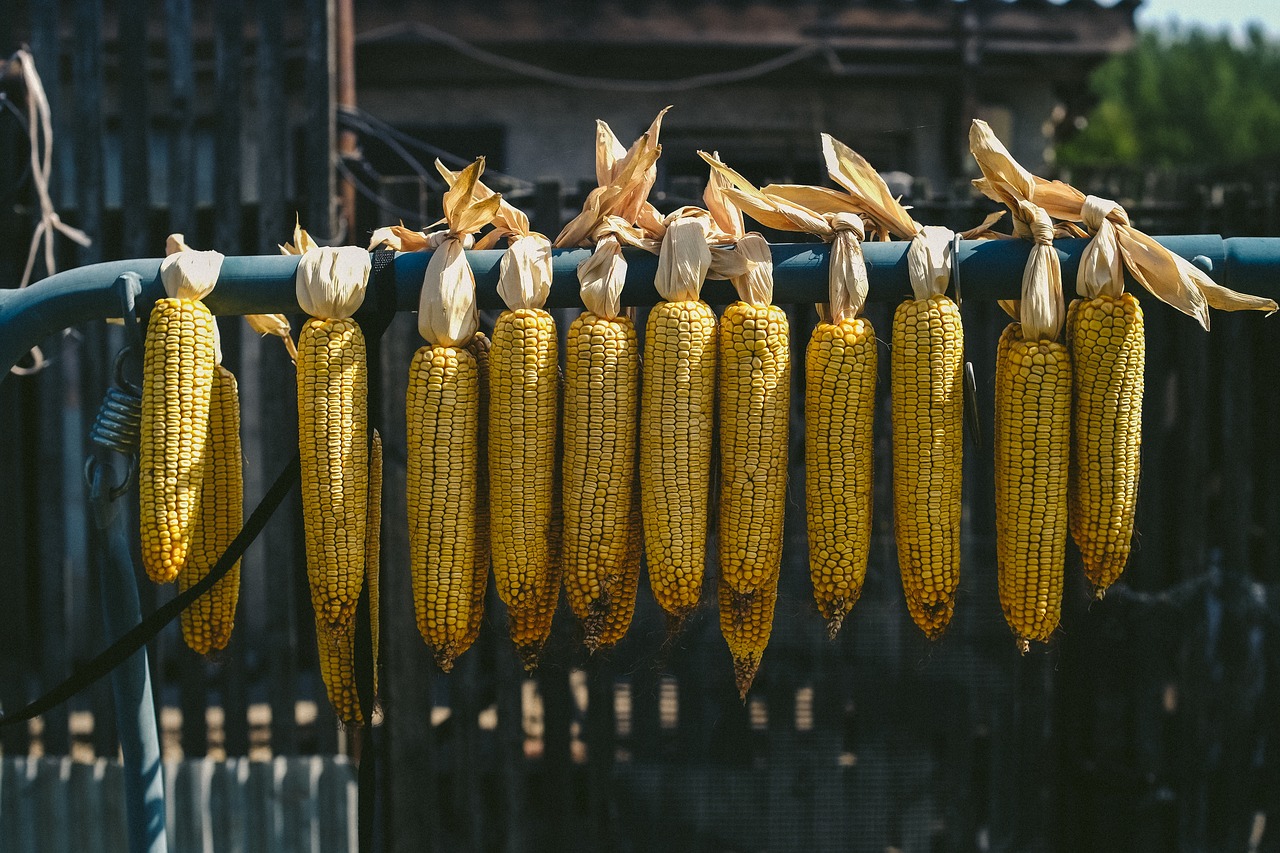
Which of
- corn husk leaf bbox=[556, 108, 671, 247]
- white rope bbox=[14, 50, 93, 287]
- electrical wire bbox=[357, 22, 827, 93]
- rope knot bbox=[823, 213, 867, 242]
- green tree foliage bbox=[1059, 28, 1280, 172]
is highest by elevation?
green tree foliage bbox=[1059, 28, 1280, 172]

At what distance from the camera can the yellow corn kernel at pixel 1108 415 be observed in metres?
2.06

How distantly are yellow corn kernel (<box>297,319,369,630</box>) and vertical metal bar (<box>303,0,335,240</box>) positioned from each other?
2.45 m

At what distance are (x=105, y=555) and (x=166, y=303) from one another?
2.15ft

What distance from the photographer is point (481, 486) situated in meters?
2.24

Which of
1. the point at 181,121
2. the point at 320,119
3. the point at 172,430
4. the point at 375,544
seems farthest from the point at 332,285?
the point at 181,121

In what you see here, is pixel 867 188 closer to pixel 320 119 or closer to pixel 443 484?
pixel 443 484

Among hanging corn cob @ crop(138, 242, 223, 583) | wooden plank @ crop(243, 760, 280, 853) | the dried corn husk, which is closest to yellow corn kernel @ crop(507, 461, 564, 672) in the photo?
hanging corn cob @ crop(138, 242, 223, 583)

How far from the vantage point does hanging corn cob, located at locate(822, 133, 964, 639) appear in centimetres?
206

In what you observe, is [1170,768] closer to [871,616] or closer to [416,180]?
[871,616]

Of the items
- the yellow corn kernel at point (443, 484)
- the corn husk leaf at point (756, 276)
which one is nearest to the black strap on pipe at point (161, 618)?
the yellow corn kernel at point (443, 484)

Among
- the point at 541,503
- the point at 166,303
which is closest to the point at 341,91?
the point at 166,303

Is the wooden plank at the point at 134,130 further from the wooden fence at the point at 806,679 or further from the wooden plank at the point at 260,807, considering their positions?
the wooden plank at the point at 260,807

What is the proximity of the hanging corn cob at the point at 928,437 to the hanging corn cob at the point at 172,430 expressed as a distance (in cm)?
143

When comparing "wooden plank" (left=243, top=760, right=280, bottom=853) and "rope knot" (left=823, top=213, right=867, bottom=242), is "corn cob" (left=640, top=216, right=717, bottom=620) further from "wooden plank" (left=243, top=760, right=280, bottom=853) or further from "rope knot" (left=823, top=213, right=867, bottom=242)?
"wooden plank" (left=243, top=760, right=280, bottom=853)
